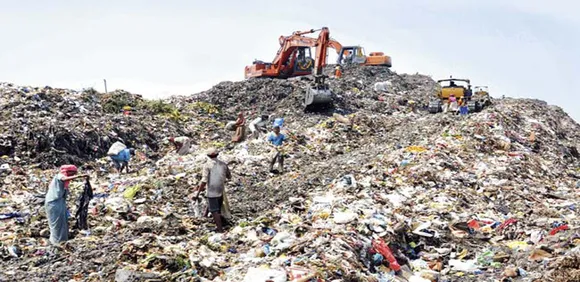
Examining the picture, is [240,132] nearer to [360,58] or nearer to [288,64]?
[288,64]

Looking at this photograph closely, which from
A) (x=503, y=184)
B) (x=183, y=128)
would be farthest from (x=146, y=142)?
(x=503, y=184)

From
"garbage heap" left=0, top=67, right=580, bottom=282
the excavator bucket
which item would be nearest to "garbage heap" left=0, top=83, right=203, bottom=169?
"garbage heap" left=0, top=67, right=580, bottom=282

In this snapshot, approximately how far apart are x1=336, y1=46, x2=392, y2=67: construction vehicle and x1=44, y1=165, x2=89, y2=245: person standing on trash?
76.1ft

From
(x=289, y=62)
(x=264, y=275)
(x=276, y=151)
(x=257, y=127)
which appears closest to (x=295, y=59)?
(x=289, y=62)

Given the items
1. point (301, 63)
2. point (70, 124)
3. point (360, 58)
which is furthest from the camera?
point (360, 58)

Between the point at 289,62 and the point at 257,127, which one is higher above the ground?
the point at 289,62

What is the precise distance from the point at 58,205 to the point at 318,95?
433 inches

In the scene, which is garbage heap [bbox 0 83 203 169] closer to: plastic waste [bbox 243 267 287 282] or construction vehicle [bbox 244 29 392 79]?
construction vehicle [bbox 244 29 392 79]

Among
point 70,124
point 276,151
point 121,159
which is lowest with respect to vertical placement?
point 121,159

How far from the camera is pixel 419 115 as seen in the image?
18.7 m

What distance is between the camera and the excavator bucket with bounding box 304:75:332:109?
53.6ft

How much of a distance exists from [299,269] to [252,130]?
8.61 m

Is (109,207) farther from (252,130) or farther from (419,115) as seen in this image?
(419,115)

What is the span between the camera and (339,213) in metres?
6.44
